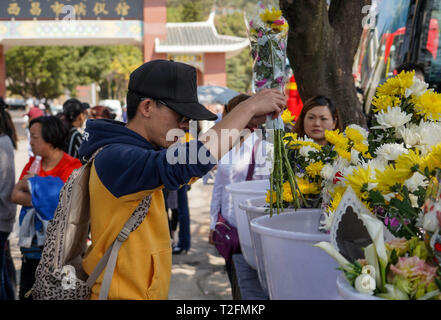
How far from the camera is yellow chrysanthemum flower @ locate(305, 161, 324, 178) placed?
196cm

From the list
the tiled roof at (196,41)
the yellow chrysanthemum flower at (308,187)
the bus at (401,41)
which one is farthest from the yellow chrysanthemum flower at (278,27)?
the tiled roof at (196,41)

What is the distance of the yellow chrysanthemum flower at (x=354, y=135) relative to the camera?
1.80 meters

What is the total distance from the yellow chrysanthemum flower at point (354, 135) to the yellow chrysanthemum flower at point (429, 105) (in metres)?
0.33

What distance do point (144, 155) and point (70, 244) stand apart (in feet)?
1.41

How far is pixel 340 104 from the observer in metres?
3.26

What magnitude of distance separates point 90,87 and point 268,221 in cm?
4812

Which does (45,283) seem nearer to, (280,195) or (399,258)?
(280,195)

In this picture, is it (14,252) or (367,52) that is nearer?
(367,52)

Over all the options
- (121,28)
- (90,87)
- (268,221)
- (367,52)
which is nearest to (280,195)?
(268,221)

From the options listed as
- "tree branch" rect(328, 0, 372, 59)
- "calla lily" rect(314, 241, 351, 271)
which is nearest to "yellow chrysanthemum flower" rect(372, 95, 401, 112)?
"calla lily" rect(314, 241, 351, 271)

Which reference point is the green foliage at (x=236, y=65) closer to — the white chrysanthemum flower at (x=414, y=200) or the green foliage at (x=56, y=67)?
the green foliage at (x=56, y=67)

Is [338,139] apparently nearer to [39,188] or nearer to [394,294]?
[394,294]

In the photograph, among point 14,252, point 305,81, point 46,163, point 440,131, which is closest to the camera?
point 440,131

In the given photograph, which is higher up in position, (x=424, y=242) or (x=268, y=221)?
(x=424, y=242)
